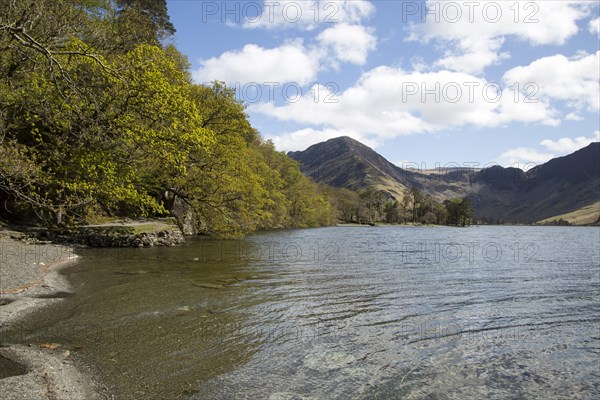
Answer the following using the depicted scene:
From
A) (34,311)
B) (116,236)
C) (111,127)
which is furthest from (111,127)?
(116,236)

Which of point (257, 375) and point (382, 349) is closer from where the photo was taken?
point (257, 375)

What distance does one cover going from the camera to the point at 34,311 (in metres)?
13.7

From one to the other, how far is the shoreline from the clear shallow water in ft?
1.84

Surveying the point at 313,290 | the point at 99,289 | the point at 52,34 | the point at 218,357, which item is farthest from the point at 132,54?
the point at 218,357

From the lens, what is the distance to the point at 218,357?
35.2ft

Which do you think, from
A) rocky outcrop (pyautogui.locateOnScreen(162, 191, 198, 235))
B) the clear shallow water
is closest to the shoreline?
the clear shallow water

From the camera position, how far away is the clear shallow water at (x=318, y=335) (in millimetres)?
9633

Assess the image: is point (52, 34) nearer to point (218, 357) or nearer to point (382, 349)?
point (218, 357)

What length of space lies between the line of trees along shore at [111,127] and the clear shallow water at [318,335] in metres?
4.01

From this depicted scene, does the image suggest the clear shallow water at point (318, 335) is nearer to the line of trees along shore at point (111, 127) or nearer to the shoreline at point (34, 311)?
the shoreline at point (34, 311)

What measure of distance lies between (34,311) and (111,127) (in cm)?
684

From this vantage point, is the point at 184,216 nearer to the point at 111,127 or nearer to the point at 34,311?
the point at 34,311

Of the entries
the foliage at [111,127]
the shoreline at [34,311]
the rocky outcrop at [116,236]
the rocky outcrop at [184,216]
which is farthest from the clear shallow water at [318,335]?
the rocky outcrop at [184,216]

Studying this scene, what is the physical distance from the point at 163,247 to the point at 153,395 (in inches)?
1191
